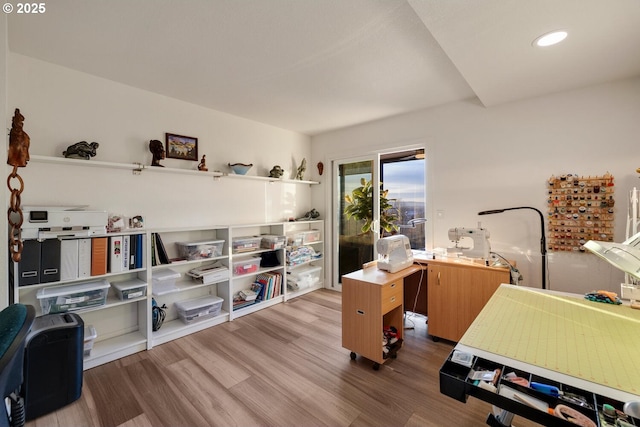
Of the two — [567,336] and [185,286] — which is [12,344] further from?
[185,286]

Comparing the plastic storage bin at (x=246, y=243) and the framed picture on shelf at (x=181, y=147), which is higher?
the framed picture on shelf at (x=181, y=147)

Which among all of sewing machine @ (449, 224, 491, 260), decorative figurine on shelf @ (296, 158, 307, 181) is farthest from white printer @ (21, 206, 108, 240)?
sewing machine @ (449, 224, 491, 260)

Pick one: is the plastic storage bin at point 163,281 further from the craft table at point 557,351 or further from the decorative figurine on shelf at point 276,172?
the craft table at point 557,351

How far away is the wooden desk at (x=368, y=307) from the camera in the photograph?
2.08 metres

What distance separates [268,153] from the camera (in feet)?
12.4

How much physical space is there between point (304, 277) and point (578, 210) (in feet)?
9.93

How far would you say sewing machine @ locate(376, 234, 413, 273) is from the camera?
2.39 metres

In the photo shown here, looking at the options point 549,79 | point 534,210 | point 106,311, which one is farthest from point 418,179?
point 106,311

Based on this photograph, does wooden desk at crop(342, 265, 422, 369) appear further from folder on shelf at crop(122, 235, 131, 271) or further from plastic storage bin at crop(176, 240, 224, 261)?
folder on shelf at crop(122, 235, 131, 271)

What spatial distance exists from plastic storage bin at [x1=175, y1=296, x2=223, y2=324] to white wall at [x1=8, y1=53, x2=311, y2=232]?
2.70 feet

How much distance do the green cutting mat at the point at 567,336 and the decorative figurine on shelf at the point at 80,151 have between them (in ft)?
9.46

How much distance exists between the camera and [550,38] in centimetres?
164

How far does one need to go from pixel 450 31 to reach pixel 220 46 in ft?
4.97

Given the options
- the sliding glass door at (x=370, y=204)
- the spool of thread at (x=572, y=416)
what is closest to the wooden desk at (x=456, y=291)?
the sliding glass door at (x=370, y=204)
